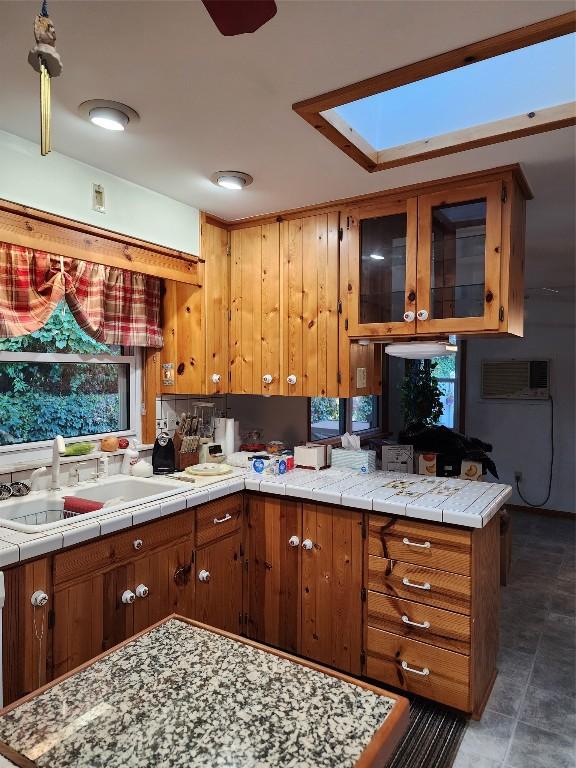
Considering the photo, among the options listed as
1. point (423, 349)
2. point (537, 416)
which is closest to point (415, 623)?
point (423, 349)

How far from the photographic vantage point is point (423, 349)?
2553 mm

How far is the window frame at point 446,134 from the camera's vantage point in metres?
1.41

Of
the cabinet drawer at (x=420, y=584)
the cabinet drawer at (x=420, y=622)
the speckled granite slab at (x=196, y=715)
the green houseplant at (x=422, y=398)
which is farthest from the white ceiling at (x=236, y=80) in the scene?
the green houseplant at (x=422, y=398)

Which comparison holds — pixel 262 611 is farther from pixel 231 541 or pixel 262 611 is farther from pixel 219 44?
pixel 219 44

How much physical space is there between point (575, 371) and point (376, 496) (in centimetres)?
408

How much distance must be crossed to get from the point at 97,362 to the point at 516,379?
15.0ft

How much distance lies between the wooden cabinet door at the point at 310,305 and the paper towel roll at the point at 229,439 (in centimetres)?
46

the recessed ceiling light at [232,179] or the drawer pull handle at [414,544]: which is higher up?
the recessed ceiling light at [232,179]

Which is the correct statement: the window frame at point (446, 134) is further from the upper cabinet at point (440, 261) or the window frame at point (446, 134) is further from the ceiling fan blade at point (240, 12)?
the ceiling fan blade at point (240, 12)

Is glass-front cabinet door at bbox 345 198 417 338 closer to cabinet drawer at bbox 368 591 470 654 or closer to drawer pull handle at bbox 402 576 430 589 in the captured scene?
drawer pull handle at bbox 402 576 430 589

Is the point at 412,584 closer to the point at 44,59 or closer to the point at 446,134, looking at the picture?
the point at 446,134

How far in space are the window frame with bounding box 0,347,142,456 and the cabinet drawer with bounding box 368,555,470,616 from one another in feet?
5.19

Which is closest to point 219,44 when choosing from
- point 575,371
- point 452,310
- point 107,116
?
point 107,116

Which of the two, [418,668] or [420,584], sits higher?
[420,584]
